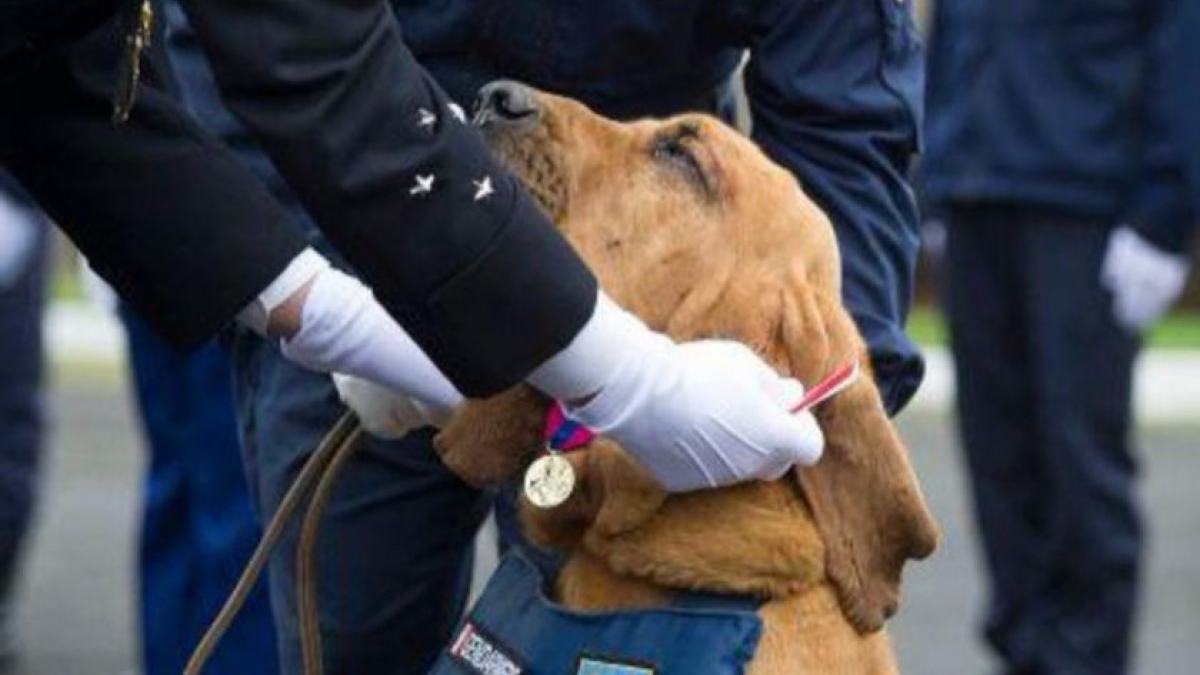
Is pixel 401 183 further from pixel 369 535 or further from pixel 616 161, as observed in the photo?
pixel 369 535

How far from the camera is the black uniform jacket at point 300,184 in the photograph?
3256mm

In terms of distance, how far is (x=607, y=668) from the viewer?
3572 mm

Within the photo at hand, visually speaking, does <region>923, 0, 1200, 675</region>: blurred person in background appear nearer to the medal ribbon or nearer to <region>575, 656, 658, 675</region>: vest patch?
the medal ribbon

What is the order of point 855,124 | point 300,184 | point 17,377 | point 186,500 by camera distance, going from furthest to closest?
1. point 17,377
2. point 186,500
3. point 855,124
4. point 300,184

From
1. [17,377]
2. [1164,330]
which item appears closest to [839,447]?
[17,377]

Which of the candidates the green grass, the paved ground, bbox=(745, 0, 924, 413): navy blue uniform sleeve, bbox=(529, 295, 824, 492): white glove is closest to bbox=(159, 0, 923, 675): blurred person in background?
bbox=(745, 0, 924, 413): navy blue uniform sleeve

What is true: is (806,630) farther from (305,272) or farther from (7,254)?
(7,254)

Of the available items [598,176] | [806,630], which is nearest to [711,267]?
[598,176]

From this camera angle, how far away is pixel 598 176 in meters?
3.73

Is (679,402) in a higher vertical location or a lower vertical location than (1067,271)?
higher

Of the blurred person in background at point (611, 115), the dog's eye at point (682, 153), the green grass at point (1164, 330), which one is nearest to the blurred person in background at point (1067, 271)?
the blurred person in background at point (611, 115)

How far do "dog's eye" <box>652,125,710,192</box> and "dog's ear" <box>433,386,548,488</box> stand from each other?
30cm

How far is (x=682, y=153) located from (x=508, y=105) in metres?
0.20

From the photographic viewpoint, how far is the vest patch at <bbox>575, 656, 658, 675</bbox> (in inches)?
140
